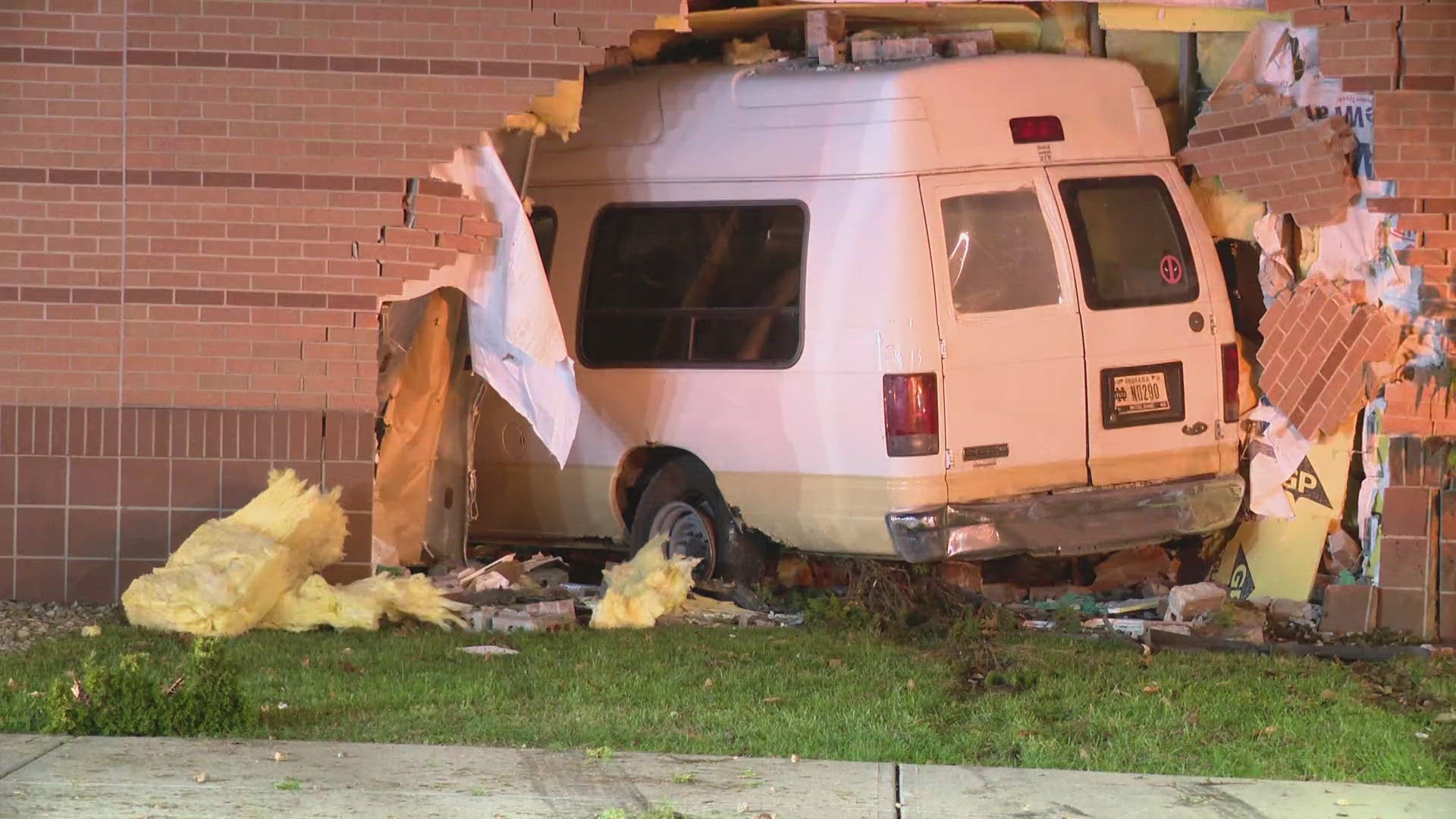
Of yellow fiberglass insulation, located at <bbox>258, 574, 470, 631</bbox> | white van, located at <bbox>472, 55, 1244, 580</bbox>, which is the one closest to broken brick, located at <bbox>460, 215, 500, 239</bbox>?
white van, located at <bbox>472, 55, 1244, 580</bbox>

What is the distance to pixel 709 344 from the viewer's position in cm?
1005

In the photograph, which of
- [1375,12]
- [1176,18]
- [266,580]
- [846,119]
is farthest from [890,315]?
[266,580]

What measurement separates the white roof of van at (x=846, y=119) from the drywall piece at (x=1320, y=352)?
3.35 feet

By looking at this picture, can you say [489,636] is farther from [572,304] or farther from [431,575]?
[572,304]

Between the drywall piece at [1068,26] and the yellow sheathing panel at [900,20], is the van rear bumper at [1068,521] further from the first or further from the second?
the yellow sheathing panel at [900,20]

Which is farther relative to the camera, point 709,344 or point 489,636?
point 709,344

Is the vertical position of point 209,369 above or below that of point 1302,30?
below

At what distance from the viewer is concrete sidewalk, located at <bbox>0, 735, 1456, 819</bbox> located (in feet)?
20.2

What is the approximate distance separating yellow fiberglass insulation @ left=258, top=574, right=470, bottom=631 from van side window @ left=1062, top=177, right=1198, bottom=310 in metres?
3.26

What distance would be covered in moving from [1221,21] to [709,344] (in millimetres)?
2950

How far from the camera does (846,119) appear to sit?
9.62m

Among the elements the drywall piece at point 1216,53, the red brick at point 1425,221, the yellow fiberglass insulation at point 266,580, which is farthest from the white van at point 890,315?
the yellow fiberglass insulation at point 266,580

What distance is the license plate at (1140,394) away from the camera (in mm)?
9875

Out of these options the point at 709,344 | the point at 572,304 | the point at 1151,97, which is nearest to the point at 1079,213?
the point at 1151,97
